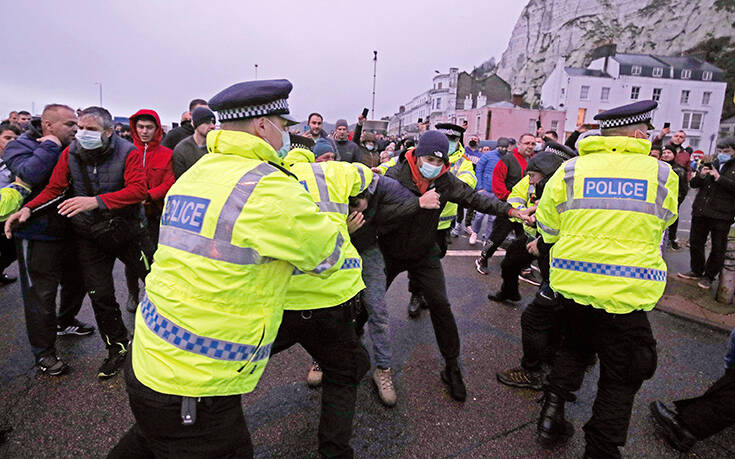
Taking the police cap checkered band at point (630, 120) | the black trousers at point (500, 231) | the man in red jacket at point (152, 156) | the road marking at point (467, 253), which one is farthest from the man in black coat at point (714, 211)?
the man in red jacket at point (152, 156)

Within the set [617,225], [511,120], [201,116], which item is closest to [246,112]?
[617,225]

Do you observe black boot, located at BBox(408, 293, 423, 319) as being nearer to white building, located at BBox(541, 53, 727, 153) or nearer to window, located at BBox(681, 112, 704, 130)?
white building, located at BBox(541, 53, 727, 153)

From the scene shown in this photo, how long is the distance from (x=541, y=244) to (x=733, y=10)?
66936 millimetres

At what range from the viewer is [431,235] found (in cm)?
314

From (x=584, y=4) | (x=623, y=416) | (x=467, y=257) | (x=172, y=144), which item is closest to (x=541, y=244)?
(x=623, y=416)

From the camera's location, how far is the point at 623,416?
Result: 7.26ft

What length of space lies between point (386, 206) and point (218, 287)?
5.45ft

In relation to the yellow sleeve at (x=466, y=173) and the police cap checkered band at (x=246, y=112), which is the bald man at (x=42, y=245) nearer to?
the police cap checkered band at (x=246, y=112)

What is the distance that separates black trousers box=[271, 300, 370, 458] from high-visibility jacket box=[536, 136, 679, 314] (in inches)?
54.1

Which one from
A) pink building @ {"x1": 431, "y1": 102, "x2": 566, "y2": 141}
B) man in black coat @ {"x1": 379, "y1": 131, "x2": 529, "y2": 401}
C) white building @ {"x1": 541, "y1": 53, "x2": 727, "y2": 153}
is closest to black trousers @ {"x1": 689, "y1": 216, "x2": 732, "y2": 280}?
man in black coat @ {"x1": 379, "y1": 131, "x2": 529, "y2": 401}

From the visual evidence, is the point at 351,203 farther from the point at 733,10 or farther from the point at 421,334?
the point at 733,10

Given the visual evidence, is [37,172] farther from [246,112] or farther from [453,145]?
[453,145]

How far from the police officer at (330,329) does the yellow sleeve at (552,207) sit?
1.34 meters

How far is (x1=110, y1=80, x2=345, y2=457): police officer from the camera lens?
135cm
